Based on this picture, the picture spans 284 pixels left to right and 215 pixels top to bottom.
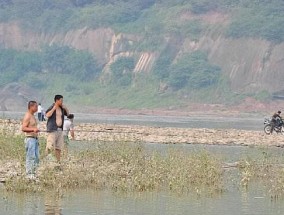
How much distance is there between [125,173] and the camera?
922 inches

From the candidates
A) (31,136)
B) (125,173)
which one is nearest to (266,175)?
(125,173)

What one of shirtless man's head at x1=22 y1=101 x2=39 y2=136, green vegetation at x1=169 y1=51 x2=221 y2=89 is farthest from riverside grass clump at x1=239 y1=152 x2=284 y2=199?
green vegetation at x1=169 y1=51 x2=221 y2=89

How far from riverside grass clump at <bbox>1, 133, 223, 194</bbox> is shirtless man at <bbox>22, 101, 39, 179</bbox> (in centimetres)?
23

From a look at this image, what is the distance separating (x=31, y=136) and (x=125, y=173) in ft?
8.31

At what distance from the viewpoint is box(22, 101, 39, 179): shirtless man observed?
21531 millimetres

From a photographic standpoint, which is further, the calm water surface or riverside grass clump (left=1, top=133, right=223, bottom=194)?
riverside grass clump (left=1, top=133, right=223, bottom=194)

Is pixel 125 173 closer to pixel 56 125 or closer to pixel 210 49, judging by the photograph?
pixel 56 125

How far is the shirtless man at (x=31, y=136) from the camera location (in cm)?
2153

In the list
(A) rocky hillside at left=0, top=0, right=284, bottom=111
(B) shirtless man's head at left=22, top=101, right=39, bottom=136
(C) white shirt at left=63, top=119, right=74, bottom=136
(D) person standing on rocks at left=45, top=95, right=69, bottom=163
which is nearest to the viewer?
(B) shirtless man's head at left=22, top=101, right=39, bottom=136

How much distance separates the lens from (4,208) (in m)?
18.7

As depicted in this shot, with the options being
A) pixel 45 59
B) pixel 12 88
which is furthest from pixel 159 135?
pixel 45 59

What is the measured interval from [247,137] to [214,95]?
84.3 meters

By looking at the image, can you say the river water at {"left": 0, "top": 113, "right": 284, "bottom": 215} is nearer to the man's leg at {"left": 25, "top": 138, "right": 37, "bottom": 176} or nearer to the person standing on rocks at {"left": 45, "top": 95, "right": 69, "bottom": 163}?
the man's leg at {"left": 25, "top": 138, "right": 37, "bottom": 176}

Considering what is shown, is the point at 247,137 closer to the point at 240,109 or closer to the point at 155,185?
the point at 155,185
